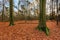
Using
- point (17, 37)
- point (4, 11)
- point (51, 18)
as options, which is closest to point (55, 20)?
point (51, 18)

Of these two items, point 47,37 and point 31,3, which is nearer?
point 47,37

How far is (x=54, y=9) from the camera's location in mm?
18438

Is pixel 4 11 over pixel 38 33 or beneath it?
over

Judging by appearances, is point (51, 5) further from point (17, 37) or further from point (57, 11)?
point (17, 37)

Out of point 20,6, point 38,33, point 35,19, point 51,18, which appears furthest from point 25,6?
point 38,33

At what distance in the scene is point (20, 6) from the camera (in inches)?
759

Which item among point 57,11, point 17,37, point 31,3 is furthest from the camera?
point 31,3

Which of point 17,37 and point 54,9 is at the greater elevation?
point 54,9

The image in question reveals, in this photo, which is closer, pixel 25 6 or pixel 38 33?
pixel 38 33

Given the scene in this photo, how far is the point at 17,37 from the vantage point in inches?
446

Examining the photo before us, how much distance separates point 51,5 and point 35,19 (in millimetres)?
2469

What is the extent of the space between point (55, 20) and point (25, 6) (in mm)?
3909

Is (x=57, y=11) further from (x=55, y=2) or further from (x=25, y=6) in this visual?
(x=25, y=6)

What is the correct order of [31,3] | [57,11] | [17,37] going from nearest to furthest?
1. [17,37]
2. [57,11]
3. [31,3]
